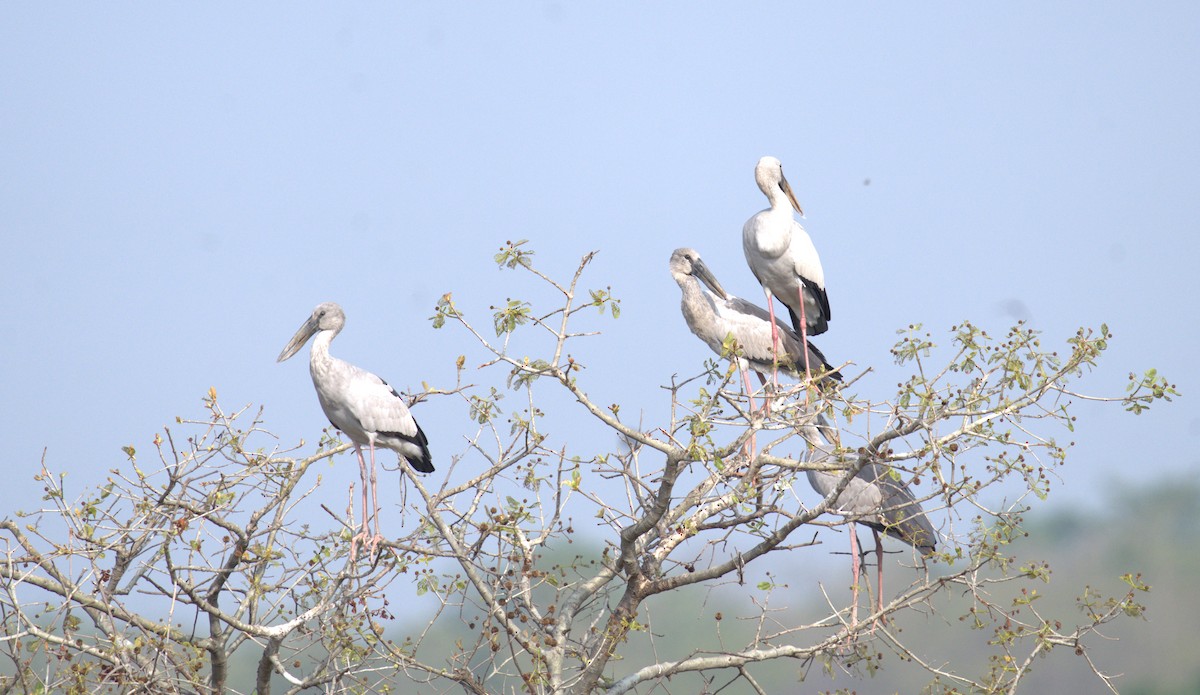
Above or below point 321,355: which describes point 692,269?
above

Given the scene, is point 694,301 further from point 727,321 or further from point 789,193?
point 789,193

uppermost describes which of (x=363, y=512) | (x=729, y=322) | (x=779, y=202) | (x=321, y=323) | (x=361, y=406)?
→ (x=779, y=202)

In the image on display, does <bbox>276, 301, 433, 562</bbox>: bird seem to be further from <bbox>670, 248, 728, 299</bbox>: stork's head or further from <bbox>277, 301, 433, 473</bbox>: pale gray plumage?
<bbox>670, 248, 728, 299</bbox>: stork's head

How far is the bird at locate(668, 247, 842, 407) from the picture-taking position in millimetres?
8695

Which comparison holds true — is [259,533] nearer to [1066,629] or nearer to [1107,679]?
[1107,679]

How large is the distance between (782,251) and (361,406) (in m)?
2.85

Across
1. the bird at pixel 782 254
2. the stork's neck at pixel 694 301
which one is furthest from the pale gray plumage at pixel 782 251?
the stork's neck at pixel 694 301

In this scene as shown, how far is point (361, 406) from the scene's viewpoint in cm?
788

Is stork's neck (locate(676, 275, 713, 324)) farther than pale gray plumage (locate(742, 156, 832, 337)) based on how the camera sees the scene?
Yes

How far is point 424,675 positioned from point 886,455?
2366 mm

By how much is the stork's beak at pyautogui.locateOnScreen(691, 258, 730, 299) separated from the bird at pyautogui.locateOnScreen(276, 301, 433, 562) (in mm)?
2157

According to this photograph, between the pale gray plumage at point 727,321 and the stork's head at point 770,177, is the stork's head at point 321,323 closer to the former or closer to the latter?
the pale gray plumage at point 727,321

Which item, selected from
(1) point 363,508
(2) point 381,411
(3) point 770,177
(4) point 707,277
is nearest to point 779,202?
(3) point 770,177

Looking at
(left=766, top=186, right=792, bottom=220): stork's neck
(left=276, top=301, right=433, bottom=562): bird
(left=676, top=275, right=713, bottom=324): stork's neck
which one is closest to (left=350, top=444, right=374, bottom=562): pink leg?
(left=276, top=301, right=433, bottom=562): bird
